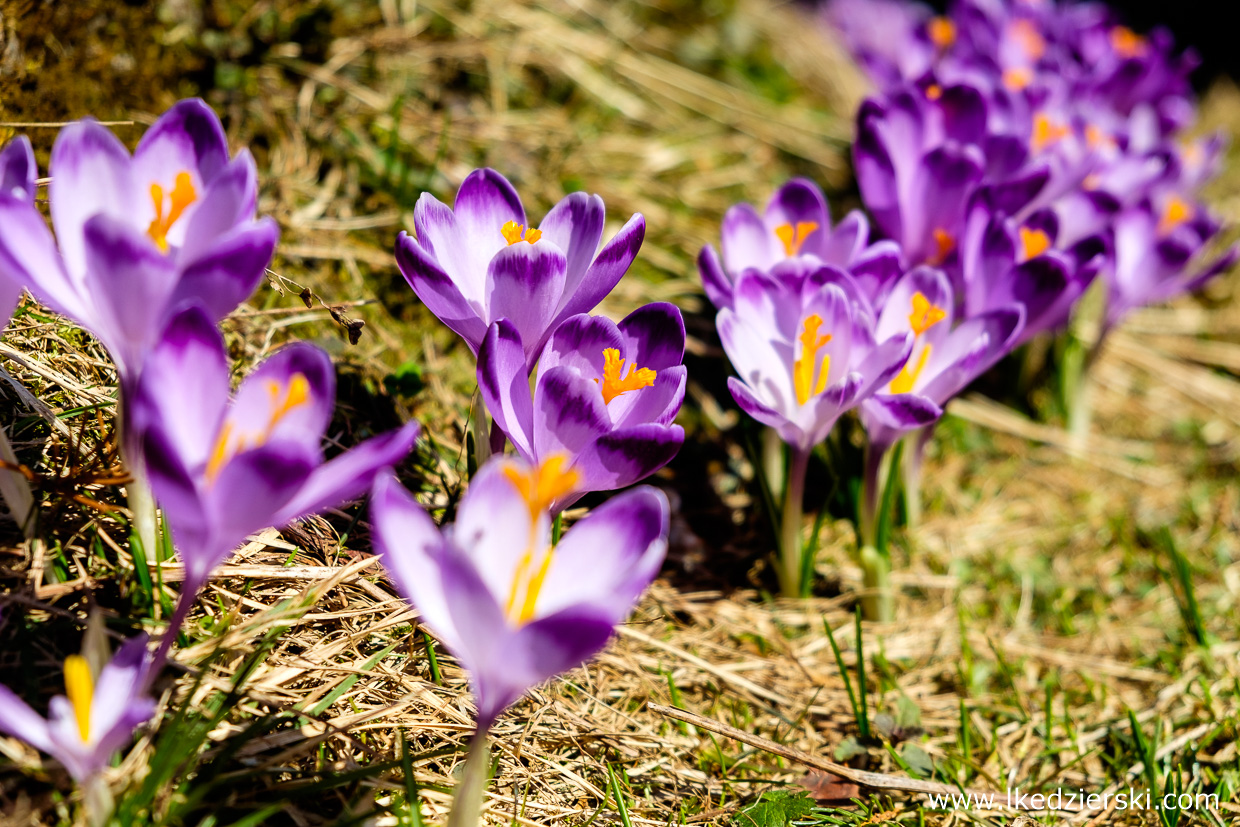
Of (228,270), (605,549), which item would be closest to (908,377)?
(605,549)

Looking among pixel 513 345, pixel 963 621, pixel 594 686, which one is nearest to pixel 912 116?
pixel 963 621

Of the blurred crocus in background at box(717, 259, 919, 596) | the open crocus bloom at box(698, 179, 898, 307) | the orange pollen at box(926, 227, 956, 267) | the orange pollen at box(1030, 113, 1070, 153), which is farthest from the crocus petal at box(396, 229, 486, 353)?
the orange pollen at box(1030, 113, 1070, 153)

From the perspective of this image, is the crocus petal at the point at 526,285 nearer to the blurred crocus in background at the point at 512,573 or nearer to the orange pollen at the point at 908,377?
the blurred crocus in background at the point at 512,573

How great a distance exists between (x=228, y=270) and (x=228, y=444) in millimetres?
223

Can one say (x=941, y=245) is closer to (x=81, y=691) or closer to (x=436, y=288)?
(x=436, y=288)

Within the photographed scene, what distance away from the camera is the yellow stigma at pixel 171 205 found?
1297 millimetres

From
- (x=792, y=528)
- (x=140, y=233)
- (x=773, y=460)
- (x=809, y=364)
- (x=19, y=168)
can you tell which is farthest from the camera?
(x=773, y=460)

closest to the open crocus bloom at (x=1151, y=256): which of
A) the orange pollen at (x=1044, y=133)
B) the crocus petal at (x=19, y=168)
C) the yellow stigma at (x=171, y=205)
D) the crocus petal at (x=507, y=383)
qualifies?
the orange pollen at (x=1044, y=133)

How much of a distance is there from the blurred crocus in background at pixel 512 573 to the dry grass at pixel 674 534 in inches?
10.9

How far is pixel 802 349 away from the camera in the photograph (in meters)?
1.71

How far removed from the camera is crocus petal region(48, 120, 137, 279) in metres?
1.24

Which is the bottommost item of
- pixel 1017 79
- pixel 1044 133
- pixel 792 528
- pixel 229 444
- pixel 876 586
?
pixel 876 586

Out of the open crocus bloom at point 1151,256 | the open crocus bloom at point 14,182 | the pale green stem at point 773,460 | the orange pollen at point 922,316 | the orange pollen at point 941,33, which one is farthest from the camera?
the orange pollen at point 941,33

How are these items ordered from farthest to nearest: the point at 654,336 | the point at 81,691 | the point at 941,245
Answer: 1. the point at 941,245
2. the point at 654,336
3. the point at 81,691
